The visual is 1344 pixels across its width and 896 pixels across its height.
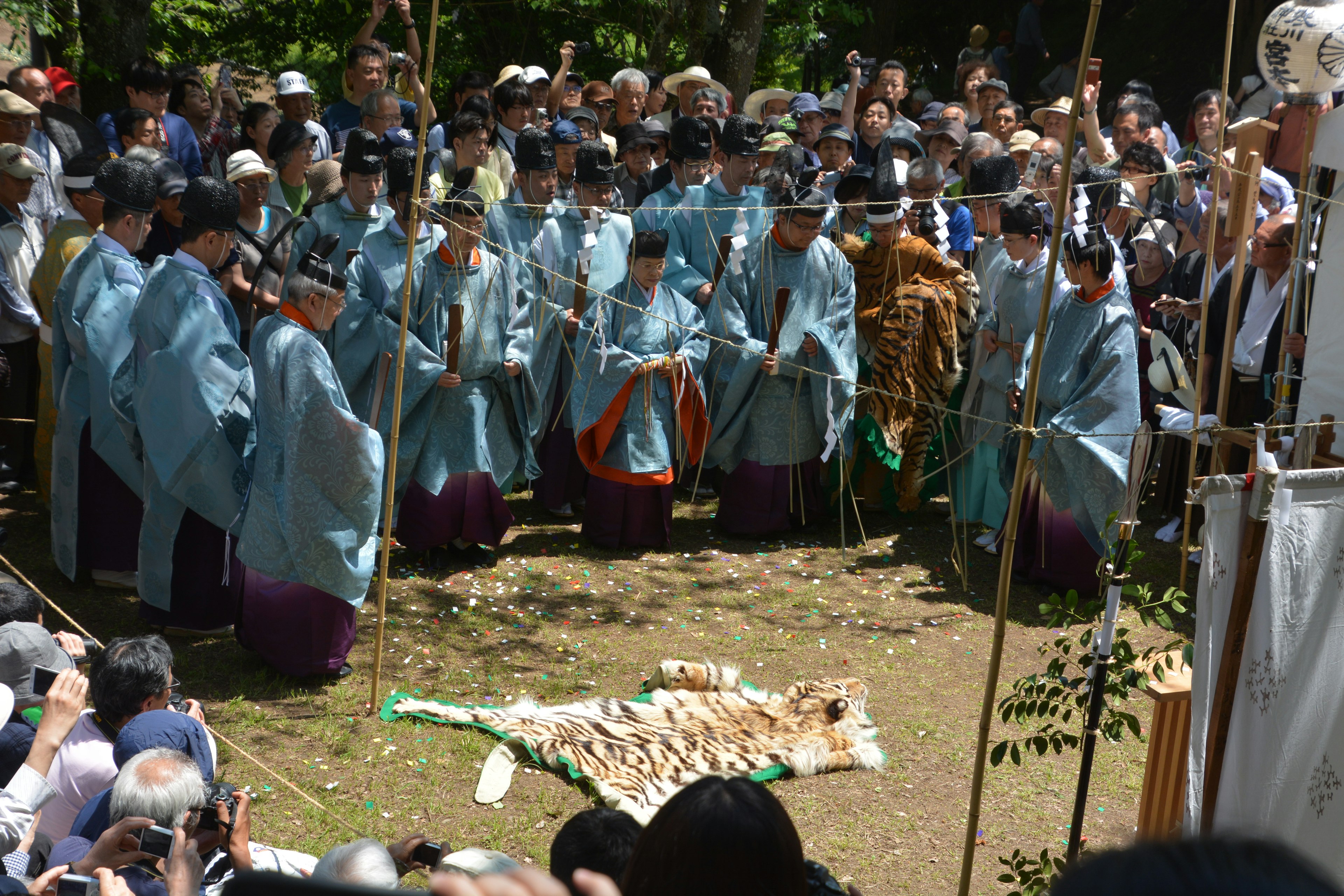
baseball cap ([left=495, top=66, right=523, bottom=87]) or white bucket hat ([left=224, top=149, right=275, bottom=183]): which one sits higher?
baseball cap ([left=495, top=66, right=523, bottom=87])

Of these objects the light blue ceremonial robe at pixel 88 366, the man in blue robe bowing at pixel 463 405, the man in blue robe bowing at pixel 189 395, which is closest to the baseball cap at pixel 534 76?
the man in blue robe bowing at pixel 463 405

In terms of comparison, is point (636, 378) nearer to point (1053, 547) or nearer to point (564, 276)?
point (564, 276)

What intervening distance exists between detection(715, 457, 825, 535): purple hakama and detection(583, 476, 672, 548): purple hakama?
494 mm

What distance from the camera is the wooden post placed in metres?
2.69

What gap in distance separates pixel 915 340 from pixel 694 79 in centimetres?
403

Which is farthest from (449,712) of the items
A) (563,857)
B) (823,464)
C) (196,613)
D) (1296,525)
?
(823,464)

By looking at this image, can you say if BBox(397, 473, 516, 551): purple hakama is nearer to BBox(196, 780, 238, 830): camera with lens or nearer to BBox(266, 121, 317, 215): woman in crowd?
BBox(266, 121, 317, 215): woman in crowd

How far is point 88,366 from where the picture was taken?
5.33 meters

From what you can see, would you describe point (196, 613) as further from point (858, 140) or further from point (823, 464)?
point (858, 140)

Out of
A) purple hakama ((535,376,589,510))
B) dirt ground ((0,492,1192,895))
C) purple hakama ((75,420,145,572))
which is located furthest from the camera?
purple hakama ((535,376,589,510))

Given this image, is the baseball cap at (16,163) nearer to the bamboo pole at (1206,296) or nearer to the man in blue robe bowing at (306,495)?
the man in blue robe bowing at (306,495)

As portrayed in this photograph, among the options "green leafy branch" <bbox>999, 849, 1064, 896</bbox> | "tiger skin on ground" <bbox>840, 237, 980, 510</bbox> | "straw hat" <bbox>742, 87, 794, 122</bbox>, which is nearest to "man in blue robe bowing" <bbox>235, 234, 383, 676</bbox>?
"green leafy branch" <bbox>999, 849, 1064, 896</bbox>

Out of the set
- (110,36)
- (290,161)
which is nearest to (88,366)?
(290,161)

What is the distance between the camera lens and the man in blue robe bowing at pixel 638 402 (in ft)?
21.4
